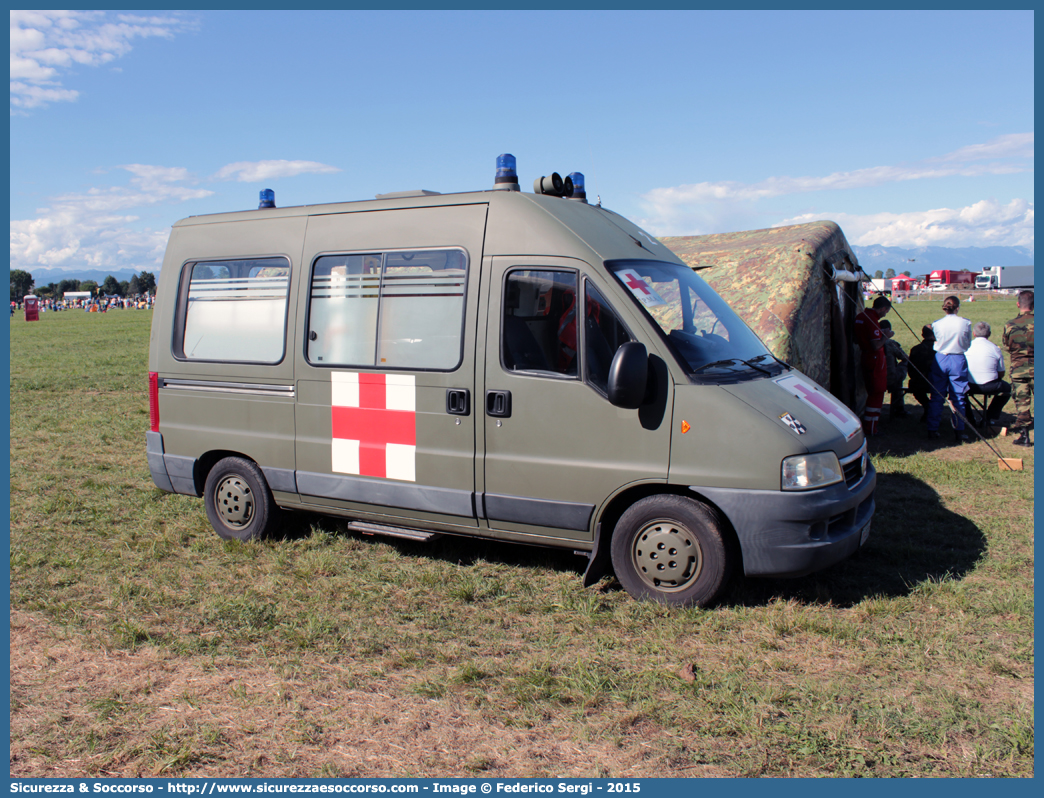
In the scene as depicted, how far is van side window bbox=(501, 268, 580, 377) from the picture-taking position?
4.89 meters

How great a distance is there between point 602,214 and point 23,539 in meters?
5.40

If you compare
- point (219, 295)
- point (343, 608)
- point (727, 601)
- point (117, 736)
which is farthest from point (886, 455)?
point (117, 736)

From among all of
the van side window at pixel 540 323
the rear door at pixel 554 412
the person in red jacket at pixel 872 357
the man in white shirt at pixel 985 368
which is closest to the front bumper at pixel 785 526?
the rear door at pixel 554 412

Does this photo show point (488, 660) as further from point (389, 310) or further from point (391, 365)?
point (389, 310)

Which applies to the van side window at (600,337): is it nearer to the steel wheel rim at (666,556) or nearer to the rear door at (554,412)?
the rear door at (554,412)

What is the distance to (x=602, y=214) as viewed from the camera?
551 centimetres

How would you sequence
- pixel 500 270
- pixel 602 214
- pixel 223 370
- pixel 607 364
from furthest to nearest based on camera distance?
pixel 223 370
pixel 602 214
pixel 500 270
pixel 607 364

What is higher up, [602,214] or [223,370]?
[602,214]

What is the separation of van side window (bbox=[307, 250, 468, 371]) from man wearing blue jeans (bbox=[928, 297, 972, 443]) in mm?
7769

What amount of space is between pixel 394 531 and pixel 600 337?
83.8 inches

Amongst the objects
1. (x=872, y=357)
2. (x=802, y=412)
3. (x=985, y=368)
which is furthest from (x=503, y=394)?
(x=985, y=368)

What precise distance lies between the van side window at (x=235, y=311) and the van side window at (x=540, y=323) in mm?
1952

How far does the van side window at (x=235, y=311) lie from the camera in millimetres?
5930

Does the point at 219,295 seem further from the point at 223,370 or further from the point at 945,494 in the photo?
the point at 945,494
